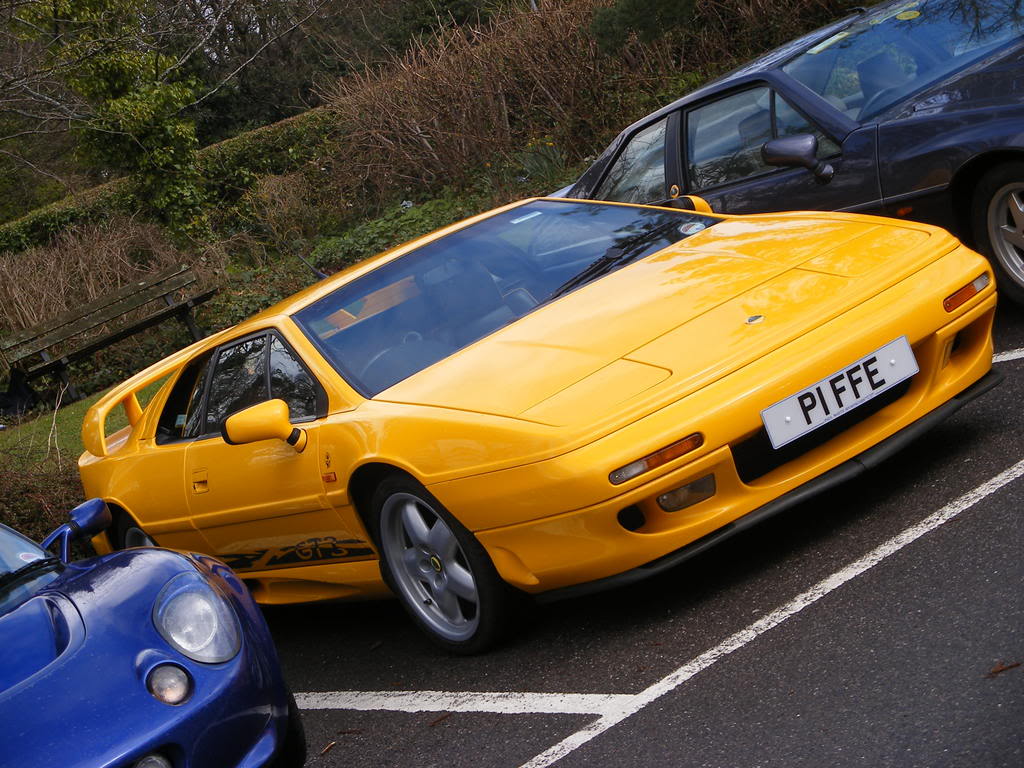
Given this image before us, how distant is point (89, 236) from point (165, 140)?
13.8 feet

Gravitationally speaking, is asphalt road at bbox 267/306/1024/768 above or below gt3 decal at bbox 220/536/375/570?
below

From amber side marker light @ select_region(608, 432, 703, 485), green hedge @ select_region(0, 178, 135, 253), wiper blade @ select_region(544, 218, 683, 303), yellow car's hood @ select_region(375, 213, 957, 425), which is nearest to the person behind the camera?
amber side marker light @ select_region(608, 432, 703, 485)

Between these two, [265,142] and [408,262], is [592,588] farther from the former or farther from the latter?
[265,142]

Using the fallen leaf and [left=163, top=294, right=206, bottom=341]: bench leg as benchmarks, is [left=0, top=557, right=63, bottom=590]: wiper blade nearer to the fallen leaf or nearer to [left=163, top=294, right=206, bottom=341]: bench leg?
the fallen leaf

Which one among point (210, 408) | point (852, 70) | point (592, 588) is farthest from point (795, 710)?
point (852, 70)

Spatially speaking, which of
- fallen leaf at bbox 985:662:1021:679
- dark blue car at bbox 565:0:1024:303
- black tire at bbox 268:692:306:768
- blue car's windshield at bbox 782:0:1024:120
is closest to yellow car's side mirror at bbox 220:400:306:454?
black tire at bbox 268:692:306:768

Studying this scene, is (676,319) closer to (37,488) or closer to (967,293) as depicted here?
(967,293)

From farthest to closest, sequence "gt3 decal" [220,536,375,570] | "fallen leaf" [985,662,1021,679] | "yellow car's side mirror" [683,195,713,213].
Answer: "yellow car's side mirror" [683,195,713,213], "gt3 decal" [220,536,375,570], "fallen leaf" [985,662,1021,679]

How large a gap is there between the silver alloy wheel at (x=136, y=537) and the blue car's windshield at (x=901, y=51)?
12.0 ft

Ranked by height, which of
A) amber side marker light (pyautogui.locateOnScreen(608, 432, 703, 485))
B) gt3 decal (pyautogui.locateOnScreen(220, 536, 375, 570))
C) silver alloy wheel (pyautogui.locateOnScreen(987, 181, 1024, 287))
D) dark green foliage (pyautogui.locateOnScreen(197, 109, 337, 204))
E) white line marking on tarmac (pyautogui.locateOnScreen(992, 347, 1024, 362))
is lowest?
white line marking on tarmac (pyautogui.locateOnScreen(992, 347, 1024, 362))

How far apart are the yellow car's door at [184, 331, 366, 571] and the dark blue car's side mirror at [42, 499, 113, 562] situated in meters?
0.67

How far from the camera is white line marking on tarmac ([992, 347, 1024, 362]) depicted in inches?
196

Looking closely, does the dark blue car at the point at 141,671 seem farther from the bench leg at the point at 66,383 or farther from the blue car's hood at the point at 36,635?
the bench leg at the point at 66,383

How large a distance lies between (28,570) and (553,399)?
5.21ft
